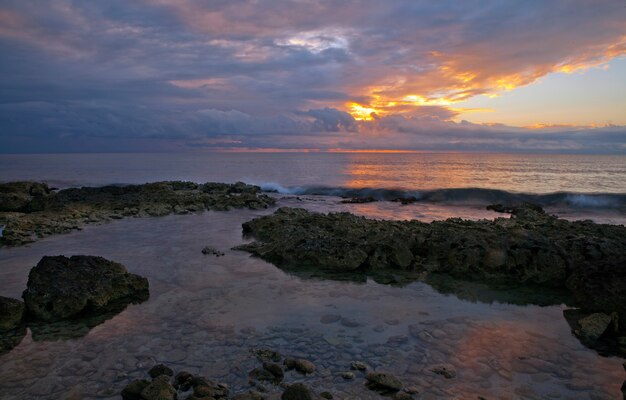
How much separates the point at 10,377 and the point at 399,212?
25.1 metres

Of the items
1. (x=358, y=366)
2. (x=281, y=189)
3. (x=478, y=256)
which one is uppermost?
(x=478, y=256)

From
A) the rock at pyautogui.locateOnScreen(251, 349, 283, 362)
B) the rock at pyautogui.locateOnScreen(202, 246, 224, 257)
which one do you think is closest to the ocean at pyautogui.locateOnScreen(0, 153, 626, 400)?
the rock at pyautogui.locateOnScreen(251, 349, 283, 362)

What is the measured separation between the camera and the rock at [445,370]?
666 centimetres

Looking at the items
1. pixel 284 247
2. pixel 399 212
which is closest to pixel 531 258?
pixel 284 247

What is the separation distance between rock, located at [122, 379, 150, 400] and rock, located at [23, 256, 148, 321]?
4005 mm

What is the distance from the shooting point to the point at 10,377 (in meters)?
6.60

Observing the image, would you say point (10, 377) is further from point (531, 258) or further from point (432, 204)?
point (432, 204)

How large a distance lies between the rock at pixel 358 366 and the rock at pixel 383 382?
0.34 m

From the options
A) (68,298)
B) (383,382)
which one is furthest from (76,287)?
(383,382)

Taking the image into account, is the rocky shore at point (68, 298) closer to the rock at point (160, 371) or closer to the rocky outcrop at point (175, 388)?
the rock at point (160, 371)

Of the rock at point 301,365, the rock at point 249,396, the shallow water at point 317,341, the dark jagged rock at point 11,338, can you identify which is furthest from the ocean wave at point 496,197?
the rock at point 249,396

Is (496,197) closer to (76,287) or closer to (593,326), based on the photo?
(593,326)

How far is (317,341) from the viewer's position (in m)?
7.96

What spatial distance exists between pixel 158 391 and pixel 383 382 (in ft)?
10.9
